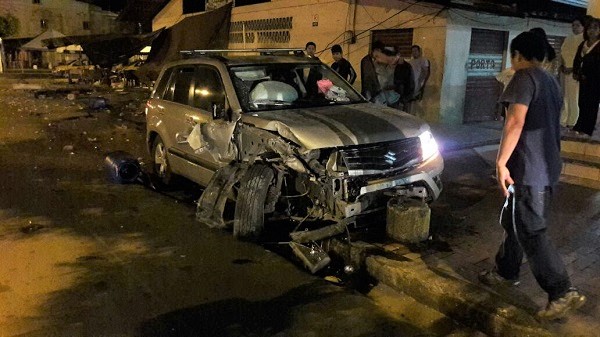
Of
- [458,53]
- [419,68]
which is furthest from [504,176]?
[458,53]

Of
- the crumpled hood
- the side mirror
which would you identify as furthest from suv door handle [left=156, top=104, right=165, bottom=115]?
the crumpled hood

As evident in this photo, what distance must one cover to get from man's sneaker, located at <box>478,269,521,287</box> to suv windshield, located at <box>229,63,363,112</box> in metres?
2.73

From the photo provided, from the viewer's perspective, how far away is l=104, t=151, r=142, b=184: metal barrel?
734cm

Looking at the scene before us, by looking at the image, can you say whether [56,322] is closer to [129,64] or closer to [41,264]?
[41,264]

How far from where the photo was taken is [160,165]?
760 centimetres

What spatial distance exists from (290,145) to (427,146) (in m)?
1.51

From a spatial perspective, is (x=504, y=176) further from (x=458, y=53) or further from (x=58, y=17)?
(x=58, y=17)

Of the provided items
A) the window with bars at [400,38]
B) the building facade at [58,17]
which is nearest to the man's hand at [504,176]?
the window with bars at [400,38]

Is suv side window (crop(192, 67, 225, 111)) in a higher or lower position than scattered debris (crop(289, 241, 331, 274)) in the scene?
higher

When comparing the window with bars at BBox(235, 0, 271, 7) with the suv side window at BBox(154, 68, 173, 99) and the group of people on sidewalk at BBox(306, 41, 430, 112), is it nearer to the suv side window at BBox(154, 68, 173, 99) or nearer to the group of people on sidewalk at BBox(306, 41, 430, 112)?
the group of people on sidewalk at BBox(306, 41, 430, 112)

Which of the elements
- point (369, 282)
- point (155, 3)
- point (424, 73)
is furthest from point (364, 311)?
point (155, 3)

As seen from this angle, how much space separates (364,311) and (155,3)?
71.5 ft

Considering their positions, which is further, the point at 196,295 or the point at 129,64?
the point at 129,64

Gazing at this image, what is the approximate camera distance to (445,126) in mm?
10930
